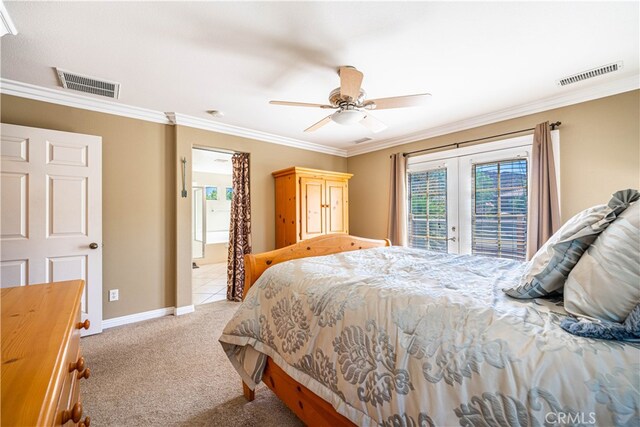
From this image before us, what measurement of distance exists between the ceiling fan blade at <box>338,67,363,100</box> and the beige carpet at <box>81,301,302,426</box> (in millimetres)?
2267

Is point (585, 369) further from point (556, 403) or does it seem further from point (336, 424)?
point (336, 424)

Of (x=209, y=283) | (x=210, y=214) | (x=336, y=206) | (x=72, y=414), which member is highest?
(x=336, y=206)

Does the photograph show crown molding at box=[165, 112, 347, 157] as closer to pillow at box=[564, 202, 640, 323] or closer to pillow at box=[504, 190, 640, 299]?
pillow at box=[504, 190, 640, 299]

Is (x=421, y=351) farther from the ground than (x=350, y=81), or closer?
closer

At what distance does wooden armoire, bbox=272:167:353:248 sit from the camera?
12.9 feet

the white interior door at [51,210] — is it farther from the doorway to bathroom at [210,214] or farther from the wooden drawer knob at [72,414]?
the doorway to bathroom at [210,214]

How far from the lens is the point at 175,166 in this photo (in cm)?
336

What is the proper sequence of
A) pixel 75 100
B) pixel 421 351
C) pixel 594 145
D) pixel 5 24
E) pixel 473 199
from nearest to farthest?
pixel 421 351
pixel 5 24
pixel 594 145
pixel 75 100
pixel 473 199

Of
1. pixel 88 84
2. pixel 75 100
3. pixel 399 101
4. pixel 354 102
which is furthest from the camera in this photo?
pixel 75 100

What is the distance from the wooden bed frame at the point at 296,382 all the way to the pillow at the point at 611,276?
3.30 ft

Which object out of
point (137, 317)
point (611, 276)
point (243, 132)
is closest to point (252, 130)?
point (243, 132)

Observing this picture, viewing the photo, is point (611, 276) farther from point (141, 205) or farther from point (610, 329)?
point (141, 205)

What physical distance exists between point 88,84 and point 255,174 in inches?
81.4

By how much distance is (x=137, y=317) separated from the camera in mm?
3121
